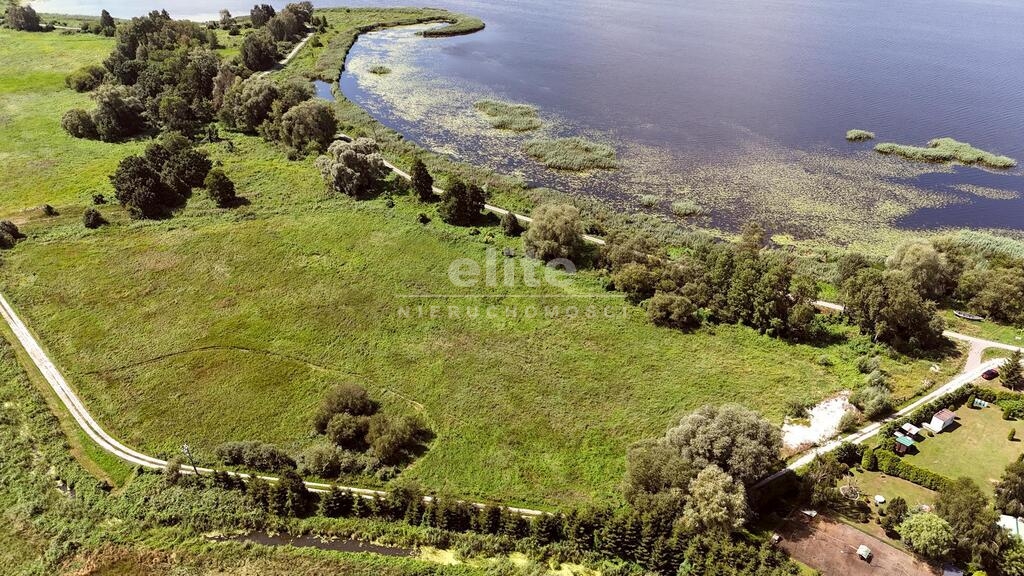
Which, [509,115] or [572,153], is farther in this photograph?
[509,115]

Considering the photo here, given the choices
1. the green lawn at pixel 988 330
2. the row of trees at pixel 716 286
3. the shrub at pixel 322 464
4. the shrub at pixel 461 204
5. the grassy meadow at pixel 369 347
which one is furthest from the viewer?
the shrub at pixel 461 204

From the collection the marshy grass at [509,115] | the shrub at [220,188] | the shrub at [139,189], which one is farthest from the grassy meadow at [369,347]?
the marshy grass at [509,115]

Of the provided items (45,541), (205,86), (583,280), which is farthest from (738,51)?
(45,541)

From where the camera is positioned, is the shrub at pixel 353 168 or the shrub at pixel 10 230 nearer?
the shrub at pixel 10 230

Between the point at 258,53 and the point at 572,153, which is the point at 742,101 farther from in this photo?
the point at 258,53

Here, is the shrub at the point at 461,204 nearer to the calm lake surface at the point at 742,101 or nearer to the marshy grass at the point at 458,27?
the calm lake surface at the point at 742,101

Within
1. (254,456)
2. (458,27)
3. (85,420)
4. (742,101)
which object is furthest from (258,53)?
(254,456)

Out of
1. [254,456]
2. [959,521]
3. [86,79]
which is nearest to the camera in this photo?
[959,521]
